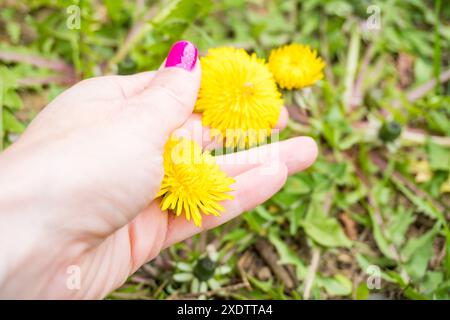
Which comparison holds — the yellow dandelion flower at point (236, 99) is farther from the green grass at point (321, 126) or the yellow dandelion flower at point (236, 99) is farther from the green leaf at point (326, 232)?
the green leaf at point (326, 232)

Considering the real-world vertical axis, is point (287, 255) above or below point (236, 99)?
below

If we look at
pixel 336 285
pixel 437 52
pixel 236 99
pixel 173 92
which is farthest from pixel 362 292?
pixel 437 52

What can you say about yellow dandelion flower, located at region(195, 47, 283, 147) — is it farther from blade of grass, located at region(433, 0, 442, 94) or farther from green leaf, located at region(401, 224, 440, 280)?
blade of grass, located at region(433, 0, 442, 94)

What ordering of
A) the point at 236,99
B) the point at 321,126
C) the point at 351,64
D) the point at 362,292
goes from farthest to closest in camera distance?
the point at 351,64
the point at 321,126
the point at 362,292
the point at 236,99

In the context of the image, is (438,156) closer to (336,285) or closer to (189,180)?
(336,285)

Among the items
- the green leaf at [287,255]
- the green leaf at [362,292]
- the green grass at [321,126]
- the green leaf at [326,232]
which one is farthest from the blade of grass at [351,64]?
the green leaf at [362,292]

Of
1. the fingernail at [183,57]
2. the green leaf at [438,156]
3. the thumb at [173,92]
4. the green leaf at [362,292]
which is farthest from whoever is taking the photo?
the green leaf at [438,156]

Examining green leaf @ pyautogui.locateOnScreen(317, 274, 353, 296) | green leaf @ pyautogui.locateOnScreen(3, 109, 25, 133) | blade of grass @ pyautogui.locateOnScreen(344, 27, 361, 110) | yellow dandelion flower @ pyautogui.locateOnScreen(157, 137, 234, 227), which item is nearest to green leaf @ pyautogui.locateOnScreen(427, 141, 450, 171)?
blade of grass @ pyautogui.locateOnScreen(344, 27, 361, 110)
